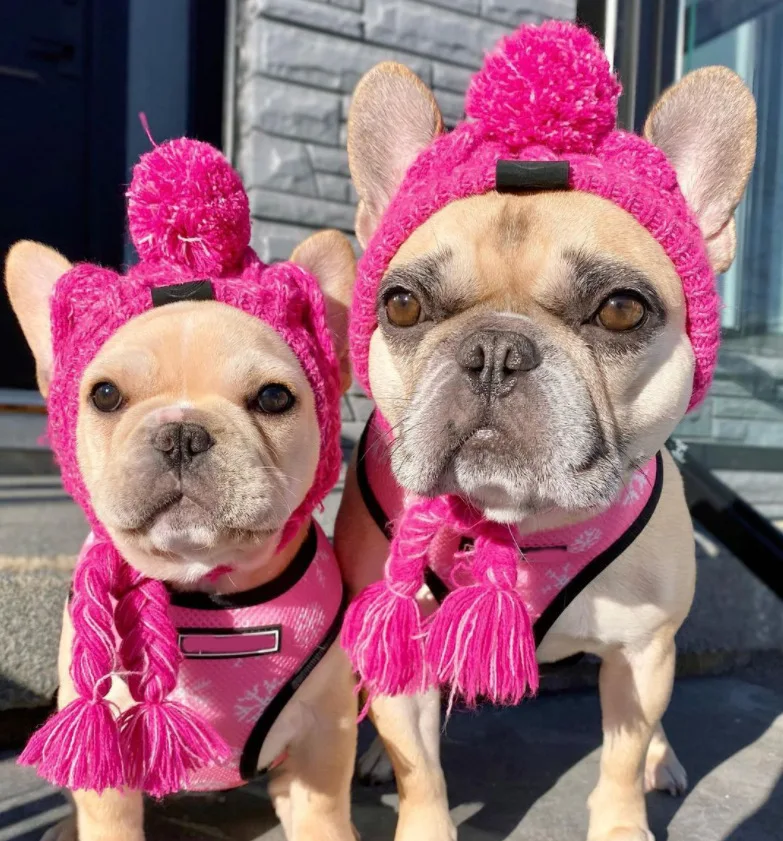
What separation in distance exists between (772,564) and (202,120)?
9.91 feet

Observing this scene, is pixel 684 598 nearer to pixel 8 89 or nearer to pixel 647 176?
pixel 647 176

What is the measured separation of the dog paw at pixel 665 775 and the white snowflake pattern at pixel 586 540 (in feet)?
2.45

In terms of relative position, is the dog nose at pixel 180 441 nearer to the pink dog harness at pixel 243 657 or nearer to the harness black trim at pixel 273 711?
the pink dog harness at pixel 243 657

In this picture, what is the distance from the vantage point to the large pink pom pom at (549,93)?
61.9 inches

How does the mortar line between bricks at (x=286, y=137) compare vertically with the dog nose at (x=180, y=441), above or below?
above

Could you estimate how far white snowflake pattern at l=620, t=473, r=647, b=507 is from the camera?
1.71 meters

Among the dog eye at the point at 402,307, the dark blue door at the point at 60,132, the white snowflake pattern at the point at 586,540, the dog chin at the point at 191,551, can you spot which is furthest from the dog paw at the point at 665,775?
the dark blue door at the point at 60,132

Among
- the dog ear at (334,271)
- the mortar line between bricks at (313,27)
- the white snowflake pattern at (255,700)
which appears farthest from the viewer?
the mortar line between bricks at (313,27)

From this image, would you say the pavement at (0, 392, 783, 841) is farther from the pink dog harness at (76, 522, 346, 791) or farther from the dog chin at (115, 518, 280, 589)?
the dog chin at (115, 518, 280, 589)

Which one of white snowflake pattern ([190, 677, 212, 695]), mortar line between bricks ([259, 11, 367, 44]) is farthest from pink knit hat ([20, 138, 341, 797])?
mortar line between bricks ([259, 11, 367, 44])

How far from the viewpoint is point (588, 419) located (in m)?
1.37

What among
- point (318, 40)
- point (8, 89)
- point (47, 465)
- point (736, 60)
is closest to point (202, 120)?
point (318, 40)

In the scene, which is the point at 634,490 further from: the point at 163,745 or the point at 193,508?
the point at 163,745

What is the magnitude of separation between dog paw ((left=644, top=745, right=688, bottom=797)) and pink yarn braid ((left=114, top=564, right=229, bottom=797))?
44.7 inches
